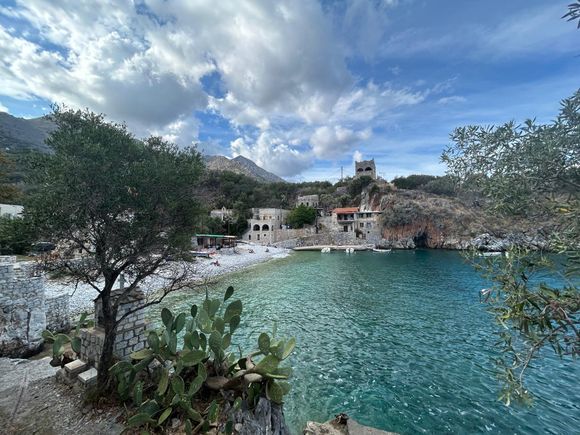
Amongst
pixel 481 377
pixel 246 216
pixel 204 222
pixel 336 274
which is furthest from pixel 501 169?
pixel 246 216

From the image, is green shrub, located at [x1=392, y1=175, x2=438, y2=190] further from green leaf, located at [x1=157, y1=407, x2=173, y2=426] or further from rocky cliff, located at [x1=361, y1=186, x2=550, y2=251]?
green leaf, located at [x1=157, y1=407, x2=173, y2=426]

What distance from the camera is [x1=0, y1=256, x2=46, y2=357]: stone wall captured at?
8695 millimetres

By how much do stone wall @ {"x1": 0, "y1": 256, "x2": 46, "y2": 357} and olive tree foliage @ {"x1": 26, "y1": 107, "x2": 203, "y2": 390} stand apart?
198 inches

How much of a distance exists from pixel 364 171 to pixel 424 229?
3804 centimetres

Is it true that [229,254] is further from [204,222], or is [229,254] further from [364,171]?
[364,171]

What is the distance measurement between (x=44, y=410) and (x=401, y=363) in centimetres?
1080

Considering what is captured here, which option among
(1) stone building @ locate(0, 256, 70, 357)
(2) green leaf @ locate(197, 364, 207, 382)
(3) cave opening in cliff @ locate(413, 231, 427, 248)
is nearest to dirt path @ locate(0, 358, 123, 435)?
(2) green leaf @ locate(197, 364, 207, 382)

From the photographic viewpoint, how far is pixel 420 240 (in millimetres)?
59250

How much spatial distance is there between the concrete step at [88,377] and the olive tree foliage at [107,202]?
560mm

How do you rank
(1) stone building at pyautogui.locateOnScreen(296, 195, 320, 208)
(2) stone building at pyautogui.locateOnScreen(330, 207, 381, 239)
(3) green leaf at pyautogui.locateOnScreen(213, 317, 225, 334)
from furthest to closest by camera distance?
(1) stone building at pyautogui.locateOnScreen(296, 195, 320, 208)
(2) stone building at pyautogui.locateOnScreen(330, 207, 381, 239)
(3) green leaf at pyautogui.locateOnScreen(213, 317, 225, 334)

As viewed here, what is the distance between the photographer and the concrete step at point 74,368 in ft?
21.3

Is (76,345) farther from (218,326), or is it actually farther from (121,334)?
(218,326)

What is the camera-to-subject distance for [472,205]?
529cm

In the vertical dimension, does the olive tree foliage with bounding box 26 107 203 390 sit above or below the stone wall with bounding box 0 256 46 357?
above
